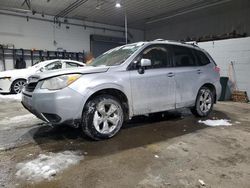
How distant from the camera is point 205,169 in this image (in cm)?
249

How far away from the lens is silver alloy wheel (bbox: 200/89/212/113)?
4750 mm

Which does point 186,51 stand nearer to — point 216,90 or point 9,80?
point 216,90

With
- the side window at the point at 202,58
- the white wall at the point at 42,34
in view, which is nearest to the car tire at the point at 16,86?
the white wall at the point at 42,34

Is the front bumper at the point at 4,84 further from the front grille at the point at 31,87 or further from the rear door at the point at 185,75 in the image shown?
the rear door at the point at 185,75

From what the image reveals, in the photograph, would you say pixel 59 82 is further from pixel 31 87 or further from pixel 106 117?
pixel 106 117

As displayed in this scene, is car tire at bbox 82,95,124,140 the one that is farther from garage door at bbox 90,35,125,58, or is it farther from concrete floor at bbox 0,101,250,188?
garage door at bbox 90,35,125,58

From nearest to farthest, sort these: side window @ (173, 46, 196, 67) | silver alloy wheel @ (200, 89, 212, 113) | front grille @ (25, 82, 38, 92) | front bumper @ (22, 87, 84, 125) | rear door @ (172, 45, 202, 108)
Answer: front bumper @ (22, 87, 84, 125) < front grille @ (25, 82, 38, 92) < rear door @ (172, 45, 202, 108) < side window @ (173, 46, 196, 67) < silver alloy wheel @ (200, 89, 212, 113)

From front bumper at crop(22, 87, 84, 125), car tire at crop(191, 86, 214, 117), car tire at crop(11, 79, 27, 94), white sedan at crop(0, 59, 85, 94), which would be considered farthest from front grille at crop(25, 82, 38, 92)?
car tire at crop(11, 79, 27, 94)

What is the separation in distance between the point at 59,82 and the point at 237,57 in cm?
670

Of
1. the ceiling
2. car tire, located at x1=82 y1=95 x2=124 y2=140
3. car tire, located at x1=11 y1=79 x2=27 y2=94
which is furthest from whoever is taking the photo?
the ceiling

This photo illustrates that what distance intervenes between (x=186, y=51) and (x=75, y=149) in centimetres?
283

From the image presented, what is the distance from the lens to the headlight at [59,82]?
3062mm

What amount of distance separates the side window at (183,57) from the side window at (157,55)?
23 cm

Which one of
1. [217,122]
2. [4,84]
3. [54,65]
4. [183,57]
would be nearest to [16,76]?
[4,84]
